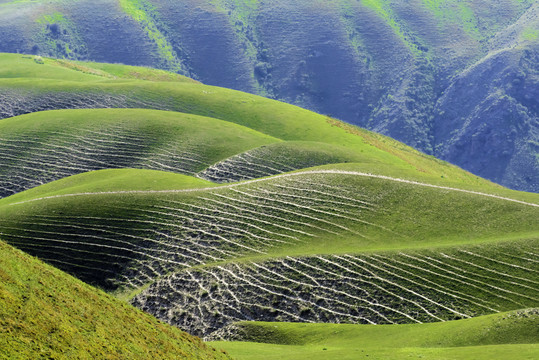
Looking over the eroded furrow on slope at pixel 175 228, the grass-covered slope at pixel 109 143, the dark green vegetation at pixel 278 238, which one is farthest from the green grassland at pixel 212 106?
the eroded furrow on slope at pixel 175 228

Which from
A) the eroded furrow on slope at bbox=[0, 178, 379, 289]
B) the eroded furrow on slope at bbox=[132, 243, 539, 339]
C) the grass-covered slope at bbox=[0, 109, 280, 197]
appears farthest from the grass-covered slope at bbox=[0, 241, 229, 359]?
the grass-covered slope at bbox=[0, 109, 280, 197]

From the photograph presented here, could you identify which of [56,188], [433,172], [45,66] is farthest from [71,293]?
[45,66]

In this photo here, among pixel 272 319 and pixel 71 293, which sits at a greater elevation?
pixel 71 293

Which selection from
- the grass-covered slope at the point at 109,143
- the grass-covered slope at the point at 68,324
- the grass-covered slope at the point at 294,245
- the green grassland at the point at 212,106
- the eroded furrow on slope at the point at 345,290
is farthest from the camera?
the green grassland at the point at 212,106

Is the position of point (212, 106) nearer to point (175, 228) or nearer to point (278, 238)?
point (175, 228)

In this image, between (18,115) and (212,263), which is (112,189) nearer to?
(212,263)

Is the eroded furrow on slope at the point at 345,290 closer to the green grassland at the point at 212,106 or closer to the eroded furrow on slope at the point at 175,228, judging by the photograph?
the eroded furrow on slope at the point at 175,228
